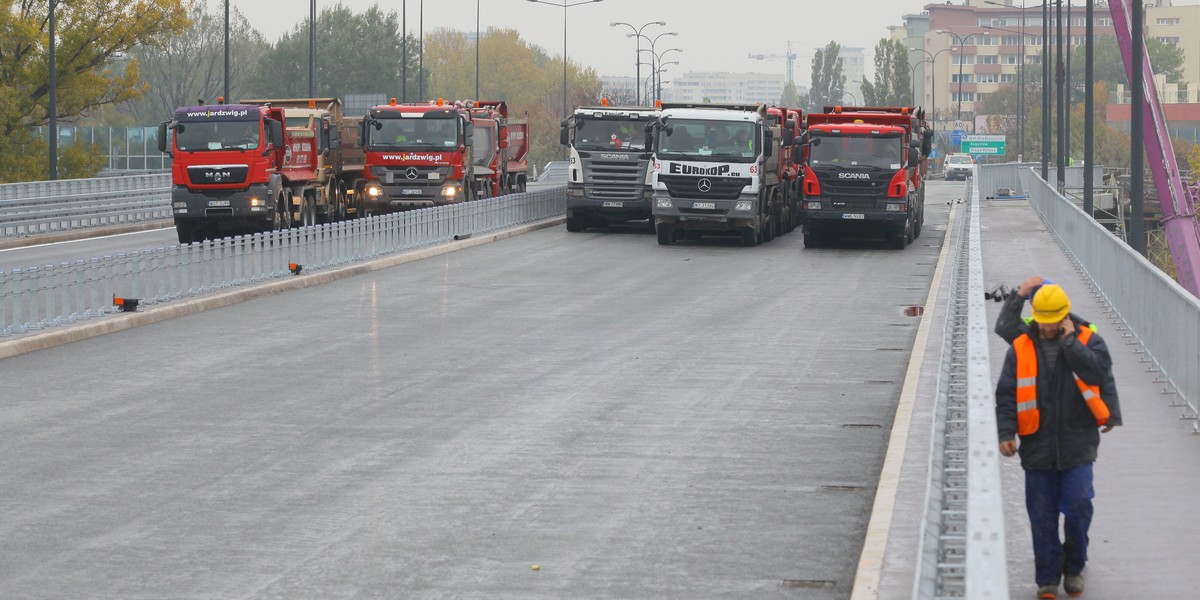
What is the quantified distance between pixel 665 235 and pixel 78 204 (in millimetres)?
15916

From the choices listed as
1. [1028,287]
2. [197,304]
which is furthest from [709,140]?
[1028,287]

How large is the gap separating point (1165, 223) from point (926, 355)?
3579cm

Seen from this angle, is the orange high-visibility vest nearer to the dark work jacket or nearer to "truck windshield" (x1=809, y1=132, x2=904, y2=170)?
the dark work jacket

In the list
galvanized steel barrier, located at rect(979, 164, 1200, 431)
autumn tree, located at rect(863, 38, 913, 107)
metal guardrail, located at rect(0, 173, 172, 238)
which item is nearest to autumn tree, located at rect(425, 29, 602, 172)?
autumn tree, located at rect(863, 38, 913, 107)

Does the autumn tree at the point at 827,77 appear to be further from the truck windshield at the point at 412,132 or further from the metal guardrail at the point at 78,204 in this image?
the truck windshield at the point at 412,132

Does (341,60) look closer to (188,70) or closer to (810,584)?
(188,70)

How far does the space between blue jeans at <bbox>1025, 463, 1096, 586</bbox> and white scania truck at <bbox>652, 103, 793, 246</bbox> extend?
27478 mm

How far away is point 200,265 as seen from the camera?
2472cm

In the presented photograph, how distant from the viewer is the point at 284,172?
119 feet

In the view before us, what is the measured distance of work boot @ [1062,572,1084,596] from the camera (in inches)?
337

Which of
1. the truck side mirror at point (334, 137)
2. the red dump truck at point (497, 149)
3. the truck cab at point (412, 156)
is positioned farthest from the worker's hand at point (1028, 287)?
the red dump truck at point (497, 149)

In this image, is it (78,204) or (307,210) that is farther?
(78,204)

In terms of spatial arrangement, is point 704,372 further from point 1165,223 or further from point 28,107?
point 28,107

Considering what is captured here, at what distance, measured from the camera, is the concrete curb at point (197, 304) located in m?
19.3
